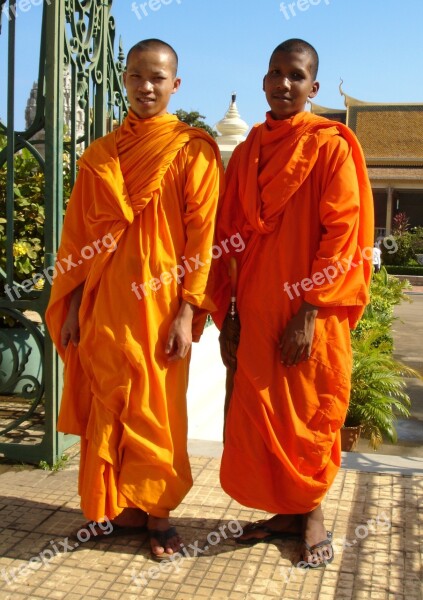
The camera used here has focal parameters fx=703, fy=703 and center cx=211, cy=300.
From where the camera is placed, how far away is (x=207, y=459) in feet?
12.3

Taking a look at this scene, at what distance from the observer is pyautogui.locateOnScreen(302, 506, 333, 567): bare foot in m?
2.69

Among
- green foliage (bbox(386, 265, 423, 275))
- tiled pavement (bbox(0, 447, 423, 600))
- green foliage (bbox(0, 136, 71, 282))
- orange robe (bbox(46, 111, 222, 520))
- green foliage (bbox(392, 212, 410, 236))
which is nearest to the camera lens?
tiled pavement (bbox(0, 447, 423, 600))

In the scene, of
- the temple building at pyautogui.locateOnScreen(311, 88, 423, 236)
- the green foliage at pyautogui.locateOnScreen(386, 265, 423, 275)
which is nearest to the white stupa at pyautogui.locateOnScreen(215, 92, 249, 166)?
the green foliage at pyautogui.locateOnScreen(386, 265, 423, 275)

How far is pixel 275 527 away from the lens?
289 centimetres

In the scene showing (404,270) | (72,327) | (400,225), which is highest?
(72,327)

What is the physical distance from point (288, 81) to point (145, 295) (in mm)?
968

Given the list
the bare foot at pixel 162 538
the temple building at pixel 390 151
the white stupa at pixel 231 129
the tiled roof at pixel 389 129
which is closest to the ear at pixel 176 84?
the bare foot at pixel 162 538

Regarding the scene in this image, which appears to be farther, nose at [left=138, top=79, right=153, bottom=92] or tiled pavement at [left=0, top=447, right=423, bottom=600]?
nose at [left=138, top=79, right=153, bottom=92]

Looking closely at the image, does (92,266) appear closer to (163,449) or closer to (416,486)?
(163,449)

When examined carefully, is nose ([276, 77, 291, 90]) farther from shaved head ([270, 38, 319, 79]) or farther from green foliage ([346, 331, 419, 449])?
green foliage ([346, 331, 419, 449])

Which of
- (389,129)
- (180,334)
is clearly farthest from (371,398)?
(389,129)

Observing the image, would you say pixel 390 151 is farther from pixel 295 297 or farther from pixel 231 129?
pixel 295 297

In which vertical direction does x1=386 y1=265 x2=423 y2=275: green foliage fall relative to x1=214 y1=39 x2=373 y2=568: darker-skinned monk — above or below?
below

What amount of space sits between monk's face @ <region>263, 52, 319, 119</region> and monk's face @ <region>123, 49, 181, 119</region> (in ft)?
1.31
